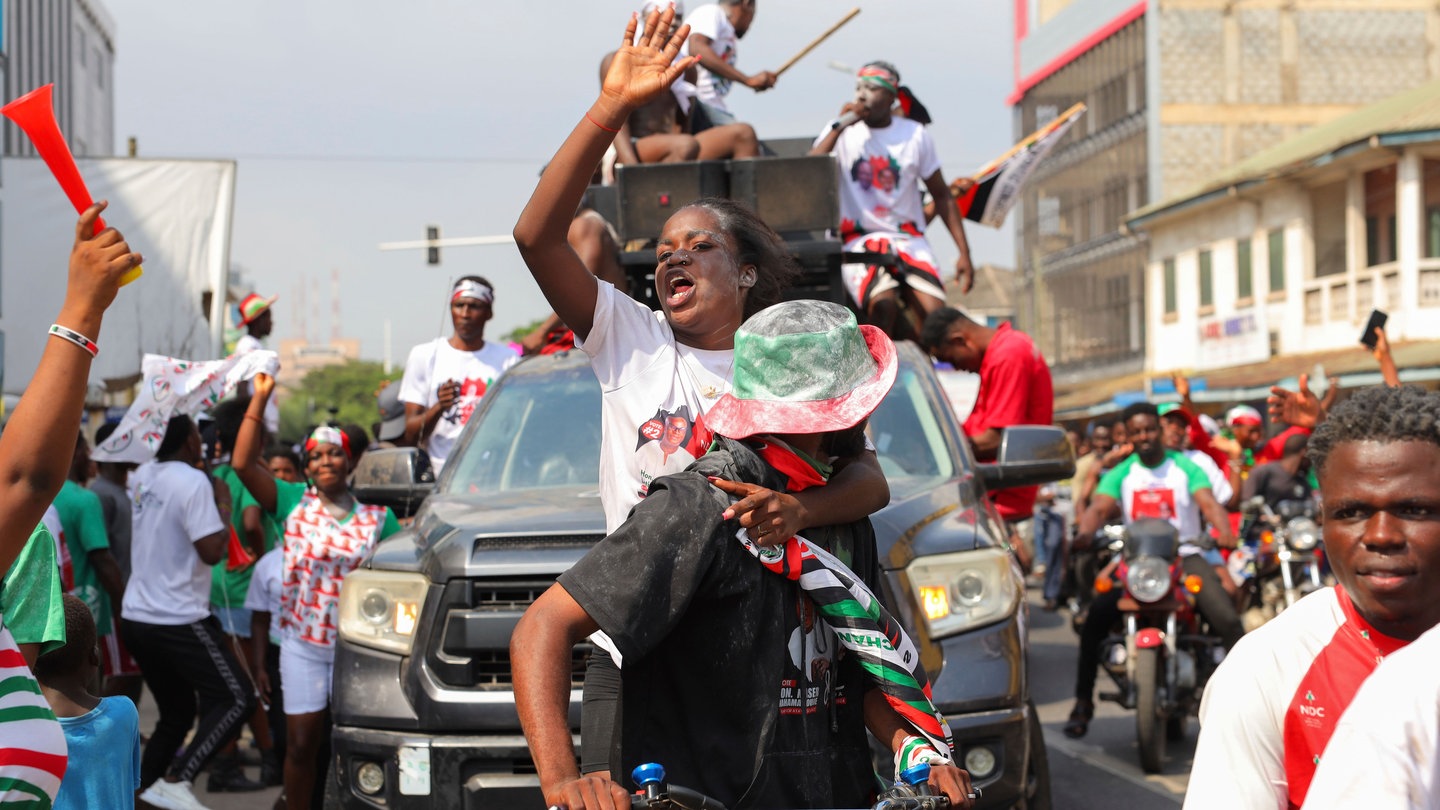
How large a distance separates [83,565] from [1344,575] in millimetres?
7356

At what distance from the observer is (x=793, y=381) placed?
115 inches

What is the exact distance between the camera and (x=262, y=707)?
9219 mm

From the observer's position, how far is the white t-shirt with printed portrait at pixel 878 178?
355 inches

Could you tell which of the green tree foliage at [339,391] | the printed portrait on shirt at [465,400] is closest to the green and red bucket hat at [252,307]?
the printed portrait on shirt at [465,400]

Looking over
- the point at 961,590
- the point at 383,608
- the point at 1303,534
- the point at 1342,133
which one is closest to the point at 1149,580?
the point at 1303,534

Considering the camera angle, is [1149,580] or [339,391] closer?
[1149,580]

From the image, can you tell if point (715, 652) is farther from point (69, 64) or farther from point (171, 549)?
point (69, 64)

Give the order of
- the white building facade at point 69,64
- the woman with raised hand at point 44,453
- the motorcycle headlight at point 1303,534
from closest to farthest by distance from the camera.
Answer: the woman with raised hand at point 44,453 → the motorcycle headlight at point 1303,534 → the white building facade at point 69,64

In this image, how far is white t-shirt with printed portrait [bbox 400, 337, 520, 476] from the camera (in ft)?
29.7

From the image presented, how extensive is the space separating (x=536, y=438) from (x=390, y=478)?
59 centimetres

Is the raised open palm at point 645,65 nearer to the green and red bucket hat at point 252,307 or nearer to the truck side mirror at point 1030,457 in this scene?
the truck side mirror at point 1030,457

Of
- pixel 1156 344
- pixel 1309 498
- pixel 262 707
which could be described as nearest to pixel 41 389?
pixel 262 707

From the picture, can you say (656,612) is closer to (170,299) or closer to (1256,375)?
(170,299)

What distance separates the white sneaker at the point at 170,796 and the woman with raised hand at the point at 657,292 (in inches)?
176
